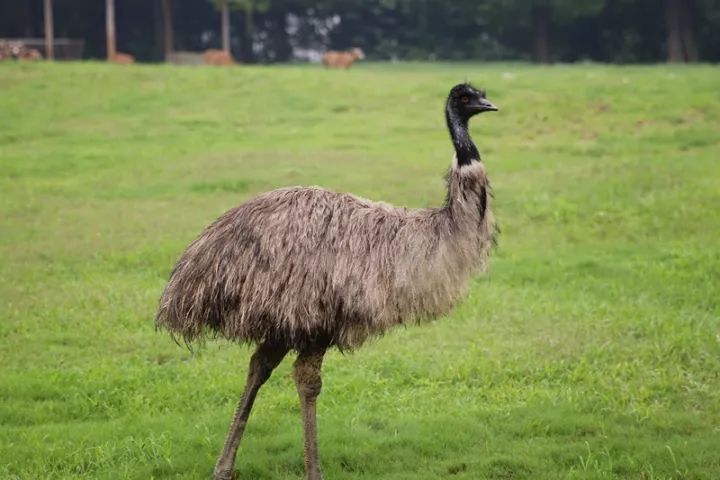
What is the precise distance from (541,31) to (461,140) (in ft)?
113

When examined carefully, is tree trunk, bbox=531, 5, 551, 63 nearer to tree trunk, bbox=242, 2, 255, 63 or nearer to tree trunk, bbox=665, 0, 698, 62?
tree trunk, bbox=665, 0, 698, 62

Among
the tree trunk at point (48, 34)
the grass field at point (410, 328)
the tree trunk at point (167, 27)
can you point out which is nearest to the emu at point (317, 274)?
the grass field at point (410, 328)

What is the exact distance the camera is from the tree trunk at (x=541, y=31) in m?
39.2

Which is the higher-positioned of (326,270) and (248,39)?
(248,39)

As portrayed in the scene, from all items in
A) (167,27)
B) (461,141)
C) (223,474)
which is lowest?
(223,474)

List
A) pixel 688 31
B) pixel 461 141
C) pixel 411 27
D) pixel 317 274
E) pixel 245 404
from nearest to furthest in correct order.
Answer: pixel 317 274, pixel 461 141, pixel 245 404, pixel 688 31, pixel 411 27

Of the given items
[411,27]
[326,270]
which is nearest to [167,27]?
[411,27]

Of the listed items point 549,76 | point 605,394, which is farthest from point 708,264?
point 549,76

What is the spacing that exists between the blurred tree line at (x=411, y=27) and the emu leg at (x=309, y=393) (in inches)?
1269

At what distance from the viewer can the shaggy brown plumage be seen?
591cm

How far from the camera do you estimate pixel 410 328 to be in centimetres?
946

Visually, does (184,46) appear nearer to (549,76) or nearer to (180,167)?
(549,76)

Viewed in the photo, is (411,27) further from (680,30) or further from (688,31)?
(688,31)

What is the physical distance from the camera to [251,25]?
4166 cm
